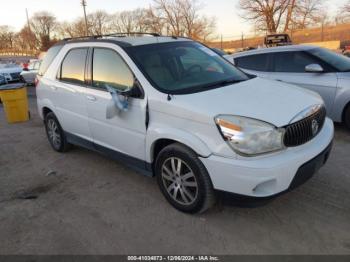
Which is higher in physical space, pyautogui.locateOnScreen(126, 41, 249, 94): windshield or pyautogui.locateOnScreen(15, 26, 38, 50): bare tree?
pyautogui.locateOnScreen(15, 26, 38, 50): bare tree

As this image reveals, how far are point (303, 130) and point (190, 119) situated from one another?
107cm

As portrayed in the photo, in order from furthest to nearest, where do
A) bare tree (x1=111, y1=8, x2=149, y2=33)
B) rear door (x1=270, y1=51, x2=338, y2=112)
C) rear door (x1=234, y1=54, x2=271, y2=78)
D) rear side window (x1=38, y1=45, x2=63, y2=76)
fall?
bare tree (x1=111, y1=8, x2=149, y2=33) < rear door (x1=234, y1=54, x2=271, y2=78) < rear door (x1=270, y1=51, x2=338, y2=112) < rear side window (x1=38, y1=45, x2=63, y2=76)

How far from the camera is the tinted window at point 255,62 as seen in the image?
22.5 feet

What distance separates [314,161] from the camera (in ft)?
10.6

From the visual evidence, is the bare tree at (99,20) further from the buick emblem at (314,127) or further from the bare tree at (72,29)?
the buick emblem at (314,127)

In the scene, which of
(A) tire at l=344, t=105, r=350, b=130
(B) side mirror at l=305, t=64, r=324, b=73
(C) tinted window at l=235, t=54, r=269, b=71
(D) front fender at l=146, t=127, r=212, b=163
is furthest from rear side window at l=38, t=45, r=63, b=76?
(A) tire at l=344, t=105, r=350, b=130

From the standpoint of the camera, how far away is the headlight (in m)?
2.95

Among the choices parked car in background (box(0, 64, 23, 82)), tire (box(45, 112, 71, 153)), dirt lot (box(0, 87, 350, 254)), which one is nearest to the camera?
dirt lot (box(0, 87, 350, 254))

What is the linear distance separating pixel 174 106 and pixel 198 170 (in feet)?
2.18

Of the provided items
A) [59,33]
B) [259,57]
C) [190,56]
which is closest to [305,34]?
[259,57]

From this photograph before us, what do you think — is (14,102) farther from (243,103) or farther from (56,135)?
(243,103)

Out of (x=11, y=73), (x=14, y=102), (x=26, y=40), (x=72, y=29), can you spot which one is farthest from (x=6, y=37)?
(x=14, y=102)

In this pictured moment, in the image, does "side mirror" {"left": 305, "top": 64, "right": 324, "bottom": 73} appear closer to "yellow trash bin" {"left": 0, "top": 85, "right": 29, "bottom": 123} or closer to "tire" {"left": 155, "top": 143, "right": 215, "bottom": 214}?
"tire" {"left": 155, "top": 143, "right": 215, "bottom": 214}

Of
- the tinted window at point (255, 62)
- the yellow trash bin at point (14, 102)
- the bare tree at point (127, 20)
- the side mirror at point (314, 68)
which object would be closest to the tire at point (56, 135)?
the yellow trash bin at point (14, 102)
